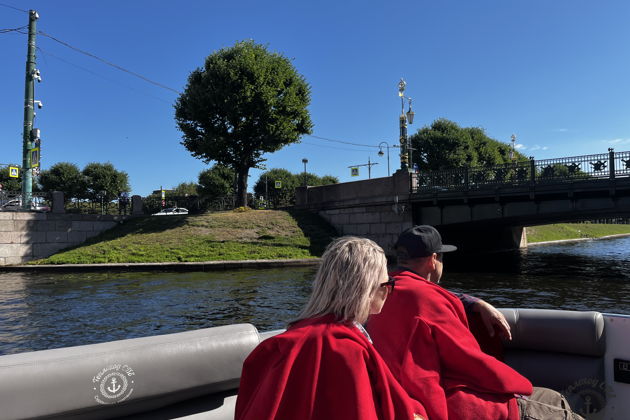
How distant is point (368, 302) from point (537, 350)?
8.39ft

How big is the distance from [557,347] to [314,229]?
77.1 feet

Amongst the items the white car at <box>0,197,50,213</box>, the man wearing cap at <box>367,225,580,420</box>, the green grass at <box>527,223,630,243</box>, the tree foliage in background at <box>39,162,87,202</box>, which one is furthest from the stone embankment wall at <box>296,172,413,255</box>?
the tree foliage in background at <box>39,162,87,202</box>

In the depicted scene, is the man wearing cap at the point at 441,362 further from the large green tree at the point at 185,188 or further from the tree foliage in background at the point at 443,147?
the large green tree at the point at 185,188

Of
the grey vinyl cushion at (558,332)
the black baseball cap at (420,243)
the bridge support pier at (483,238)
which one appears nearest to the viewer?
the black baseball cap at (420,243)

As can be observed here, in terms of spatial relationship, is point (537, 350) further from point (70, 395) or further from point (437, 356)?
point (70, 395)

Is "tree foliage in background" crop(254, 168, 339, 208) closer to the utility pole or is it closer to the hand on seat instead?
the utility pole

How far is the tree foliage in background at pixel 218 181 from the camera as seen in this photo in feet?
182

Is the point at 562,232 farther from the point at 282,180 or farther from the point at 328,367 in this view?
the point at 328,367

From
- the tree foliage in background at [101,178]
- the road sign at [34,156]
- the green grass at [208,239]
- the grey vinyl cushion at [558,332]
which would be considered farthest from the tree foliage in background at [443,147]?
the grey vinyl cushion at [558,332]

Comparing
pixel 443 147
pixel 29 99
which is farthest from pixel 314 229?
pixel 443 147

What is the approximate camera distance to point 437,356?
6.52ft

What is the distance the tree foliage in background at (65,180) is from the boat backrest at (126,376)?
2070 inches

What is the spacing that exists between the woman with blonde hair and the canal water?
7360mm

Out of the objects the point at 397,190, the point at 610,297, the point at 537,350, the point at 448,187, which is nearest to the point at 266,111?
the point at 397,190
